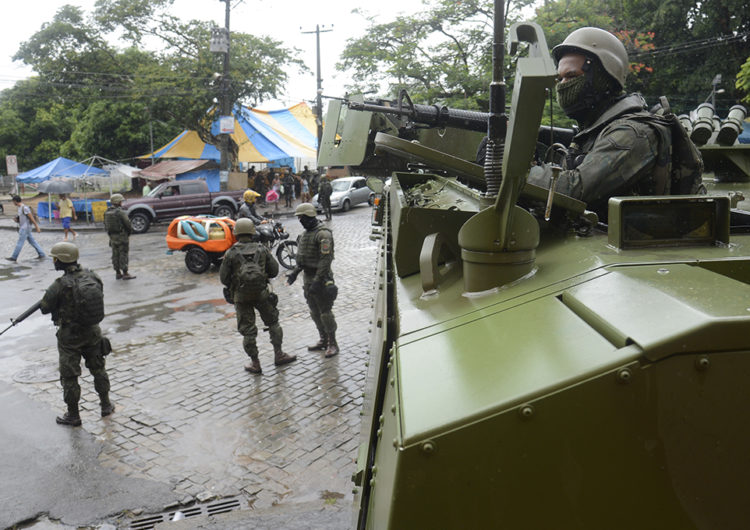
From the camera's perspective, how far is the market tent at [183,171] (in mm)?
27234

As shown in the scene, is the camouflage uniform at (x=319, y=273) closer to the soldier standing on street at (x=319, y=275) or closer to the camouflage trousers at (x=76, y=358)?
the soldier standing on street at (x=319, y=275)

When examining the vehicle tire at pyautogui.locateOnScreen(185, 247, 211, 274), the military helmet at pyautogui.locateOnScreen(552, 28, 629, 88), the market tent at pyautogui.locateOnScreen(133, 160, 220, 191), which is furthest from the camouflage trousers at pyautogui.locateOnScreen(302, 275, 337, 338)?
the market tent at pyautogui.locateOnScreen(133, 160, 220, 191)

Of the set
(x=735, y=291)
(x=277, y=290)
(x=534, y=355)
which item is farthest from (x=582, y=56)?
(x=277, y=290)

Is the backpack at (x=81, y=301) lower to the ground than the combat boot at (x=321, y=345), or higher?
higher

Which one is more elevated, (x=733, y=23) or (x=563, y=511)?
(x=733, y=23)

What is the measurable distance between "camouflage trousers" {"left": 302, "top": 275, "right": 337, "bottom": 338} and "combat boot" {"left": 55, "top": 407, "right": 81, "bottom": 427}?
9.16 ft

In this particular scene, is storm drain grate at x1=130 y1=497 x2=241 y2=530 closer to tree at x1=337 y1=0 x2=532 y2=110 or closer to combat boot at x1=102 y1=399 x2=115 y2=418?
combat boot at x1=102 y1=399 x2=115 y2=418

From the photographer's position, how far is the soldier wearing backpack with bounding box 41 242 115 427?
18.7 ft

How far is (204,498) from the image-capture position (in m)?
4.43

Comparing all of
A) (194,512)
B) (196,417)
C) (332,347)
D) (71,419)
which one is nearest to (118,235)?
Result: (332,347)

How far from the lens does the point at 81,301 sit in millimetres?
5715

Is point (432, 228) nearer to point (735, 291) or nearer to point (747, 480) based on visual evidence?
point (735, 291)

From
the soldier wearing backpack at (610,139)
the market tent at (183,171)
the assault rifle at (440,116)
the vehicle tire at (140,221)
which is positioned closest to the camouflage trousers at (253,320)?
the assault rifle at (440,116)

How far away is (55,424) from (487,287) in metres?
5.10
